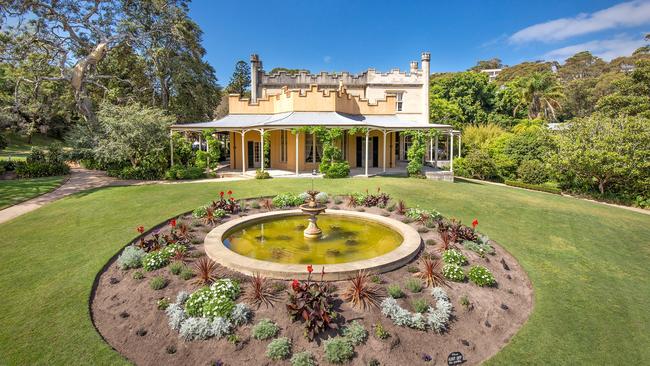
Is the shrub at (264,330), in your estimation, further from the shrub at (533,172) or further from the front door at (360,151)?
the shrub at (533,172)

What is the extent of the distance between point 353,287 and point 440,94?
3930 centimetres

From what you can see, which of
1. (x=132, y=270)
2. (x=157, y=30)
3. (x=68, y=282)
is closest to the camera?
(x=68, y=282)

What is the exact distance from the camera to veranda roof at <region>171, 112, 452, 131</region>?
18984 millimetres

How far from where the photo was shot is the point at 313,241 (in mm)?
8977

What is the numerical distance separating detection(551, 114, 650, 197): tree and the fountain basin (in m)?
13.6

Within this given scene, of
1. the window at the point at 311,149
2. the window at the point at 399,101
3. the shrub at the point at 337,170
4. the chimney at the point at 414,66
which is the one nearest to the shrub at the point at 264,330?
the shrub at the point at 337,170

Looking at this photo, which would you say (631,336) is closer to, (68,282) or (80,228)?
(68,282)

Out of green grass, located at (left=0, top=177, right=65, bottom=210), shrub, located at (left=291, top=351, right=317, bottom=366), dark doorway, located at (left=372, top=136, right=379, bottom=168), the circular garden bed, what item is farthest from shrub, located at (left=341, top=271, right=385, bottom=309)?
dark doorway, located at (left=372, top=136, right=379, bottom=168)

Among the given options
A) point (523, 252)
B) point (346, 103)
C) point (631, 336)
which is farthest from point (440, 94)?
point (631, 336)

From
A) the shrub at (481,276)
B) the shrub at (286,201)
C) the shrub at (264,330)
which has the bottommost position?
the shrub at (264,330)

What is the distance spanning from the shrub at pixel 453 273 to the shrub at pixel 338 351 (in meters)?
3.02

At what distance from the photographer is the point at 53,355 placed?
4695mm

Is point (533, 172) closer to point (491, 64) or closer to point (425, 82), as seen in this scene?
point (425, 82)

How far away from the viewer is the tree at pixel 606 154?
630 inches
